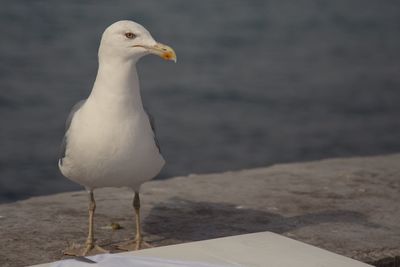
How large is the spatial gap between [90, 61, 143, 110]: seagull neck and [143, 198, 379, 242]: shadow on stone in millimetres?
875

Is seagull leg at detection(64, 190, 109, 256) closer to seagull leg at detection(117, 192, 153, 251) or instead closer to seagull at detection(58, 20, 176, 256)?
seagull leg at detection(117, 192, 153, 251)

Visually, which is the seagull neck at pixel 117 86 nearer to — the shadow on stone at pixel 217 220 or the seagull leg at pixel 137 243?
the seagull leg at pixel 137 243

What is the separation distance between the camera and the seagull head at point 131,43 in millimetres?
4250

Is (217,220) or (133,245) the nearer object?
(133,245)

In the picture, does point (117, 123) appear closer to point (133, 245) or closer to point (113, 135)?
point (113, 135)

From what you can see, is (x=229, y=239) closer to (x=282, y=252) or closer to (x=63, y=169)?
(x=282, y=252)

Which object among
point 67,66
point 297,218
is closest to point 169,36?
point 67,66

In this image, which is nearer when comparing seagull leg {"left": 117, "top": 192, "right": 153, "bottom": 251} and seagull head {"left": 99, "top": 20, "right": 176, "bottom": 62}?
seagull head {"left": 99, "top": 20, "right": 176, "bottom": 62}

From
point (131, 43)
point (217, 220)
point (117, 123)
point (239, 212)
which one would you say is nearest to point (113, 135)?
point (117, 123)

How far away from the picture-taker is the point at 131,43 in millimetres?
4270

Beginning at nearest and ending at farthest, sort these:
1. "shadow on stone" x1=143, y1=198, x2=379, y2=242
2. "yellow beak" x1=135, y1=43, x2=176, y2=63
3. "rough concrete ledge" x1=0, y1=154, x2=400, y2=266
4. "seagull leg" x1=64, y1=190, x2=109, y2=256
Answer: "yellow beak" x1=135, y1=43, x2=176, y2=63 → "seagull leg" x1=64, y1=190, x2=109, y2=256 → "rough concrete ledge" x1=0, y1=154, x2=400, y2=266 → "shadow on stone" x1=143, y1=198, x2=379, y2=242

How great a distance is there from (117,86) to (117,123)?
0.18 metres

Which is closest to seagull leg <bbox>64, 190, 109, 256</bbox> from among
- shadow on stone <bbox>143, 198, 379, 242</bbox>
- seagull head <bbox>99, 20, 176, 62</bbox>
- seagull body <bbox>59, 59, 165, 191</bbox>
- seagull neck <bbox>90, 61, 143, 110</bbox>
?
seagull body <bbox>59, 59, 165, 191</bbox>

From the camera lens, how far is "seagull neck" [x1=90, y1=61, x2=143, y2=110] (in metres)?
4.29
